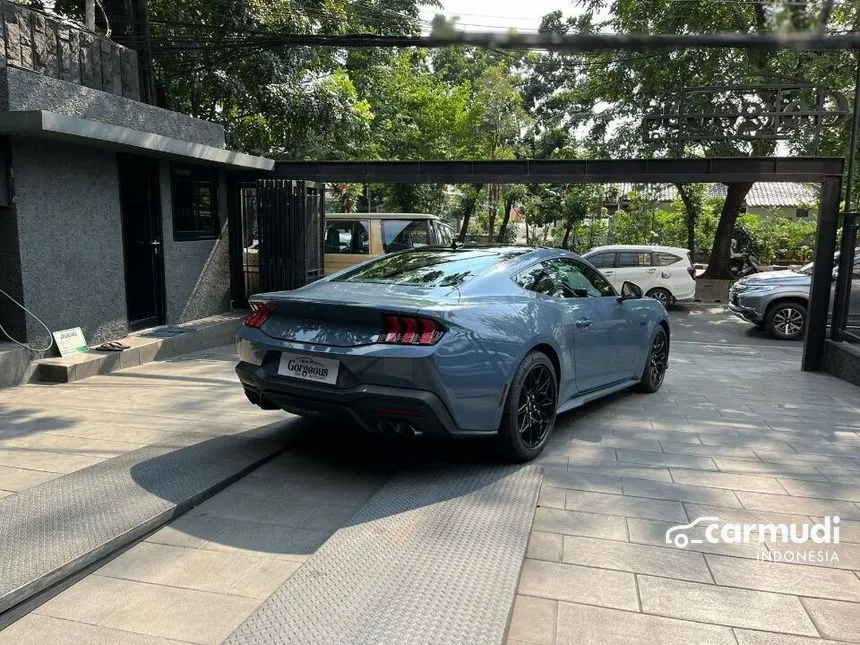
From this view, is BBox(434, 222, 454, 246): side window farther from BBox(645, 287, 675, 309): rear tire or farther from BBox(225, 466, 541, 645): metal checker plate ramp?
BBox(225, 466, 541, 645): metal checker plate ramp

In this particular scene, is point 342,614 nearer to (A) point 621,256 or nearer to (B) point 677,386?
(B) point 677,386

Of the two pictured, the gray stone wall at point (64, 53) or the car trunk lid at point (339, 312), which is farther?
the gray stone wall at point (64, 53)

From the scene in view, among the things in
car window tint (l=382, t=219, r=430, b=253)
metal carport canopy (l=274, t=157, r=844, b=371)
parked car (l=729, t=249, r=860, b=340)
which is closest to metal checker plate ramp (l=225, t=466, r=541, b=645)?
metal carport canopy (l=274, t=157, r=844, b=371)

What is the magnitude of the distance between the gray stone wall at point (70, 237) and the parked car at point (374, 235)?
4.85 meters

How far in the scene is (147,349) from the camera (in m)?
7.51

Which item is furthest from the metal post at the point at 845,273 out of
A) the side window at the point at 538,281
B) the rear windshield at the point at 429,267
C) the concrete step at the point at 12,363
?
the concrete step at the point at 12,363

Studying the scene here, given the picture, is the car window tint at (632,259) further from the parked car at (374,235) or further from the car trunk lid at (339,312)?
the car trunk lid at (339,312)

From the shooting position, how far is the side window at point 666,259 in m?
14.8

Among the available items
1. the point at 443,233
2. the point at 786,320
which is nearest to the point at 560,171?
the point at 443,233

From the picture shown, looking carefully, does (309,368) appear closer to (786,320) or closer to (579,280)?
(579,280)

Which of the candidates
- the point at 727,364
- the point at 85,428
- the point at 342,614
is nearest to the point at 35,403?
the point at 85,428

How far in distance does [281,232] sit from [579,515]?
8.11 m

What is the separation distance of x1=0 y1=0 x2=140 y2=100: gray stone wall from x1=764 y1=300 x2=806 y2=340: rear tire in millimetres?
11293

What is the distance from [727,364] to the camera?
339 inches
